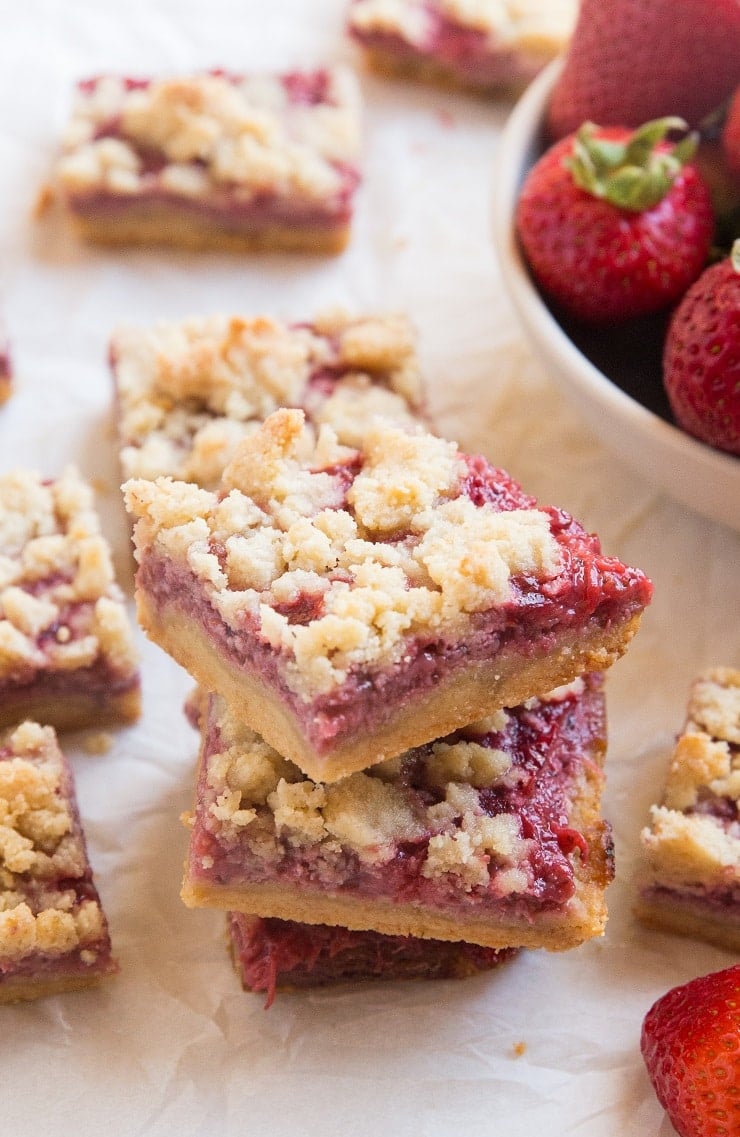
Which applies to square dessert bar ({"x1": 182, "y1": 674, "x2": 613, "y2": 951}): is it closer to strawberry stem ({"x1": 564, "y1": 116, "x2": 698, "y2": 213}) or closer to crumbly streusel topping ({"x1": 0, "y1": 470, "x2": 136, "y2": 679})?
crumbly streusel topping ({"x1": 0, "y1": 470, "x2": 136, "y2": 679})

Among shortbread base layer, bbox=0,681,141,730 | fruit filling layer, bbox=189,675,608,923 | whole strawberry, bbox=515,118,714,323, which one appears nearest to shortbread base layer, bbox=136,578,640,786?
fruit filling layer, bbox=189,675,608,923

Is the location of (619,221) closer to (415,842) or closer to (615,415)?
(615,415)

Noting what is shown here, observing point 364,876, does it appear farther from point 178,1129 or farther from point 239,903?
point 178,1129

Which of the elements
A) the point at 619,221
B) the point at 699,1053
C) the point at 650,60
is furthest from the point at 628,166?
the point at 699,1053

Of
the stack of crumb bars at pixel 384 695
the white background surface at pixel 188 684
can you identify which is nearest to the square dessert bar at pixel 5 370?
the white background surface at pixel 188 684

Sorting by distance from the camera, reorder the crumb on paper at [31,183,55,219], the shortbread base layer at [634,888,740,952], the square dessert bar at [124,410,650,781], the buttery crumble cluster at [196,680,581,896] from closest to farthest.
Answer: the square dessert bar at [124,410,650,781] < the buttery crumble cluster at [196,680,581,896] < the shortbread base layer at [634,888,740,952] < the crumb on paper at [31,183,55,219]

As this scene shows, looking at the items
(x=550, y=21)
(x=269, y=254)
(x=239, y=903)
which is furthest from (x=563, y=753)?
(x=550, y=21)
